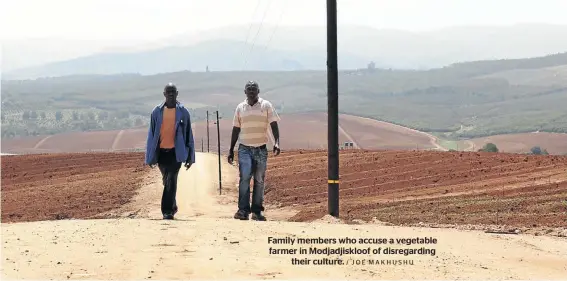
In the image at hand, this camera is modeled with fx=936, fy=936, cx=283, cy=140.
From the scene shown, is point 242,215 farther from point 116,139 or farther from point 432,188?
point 116,139

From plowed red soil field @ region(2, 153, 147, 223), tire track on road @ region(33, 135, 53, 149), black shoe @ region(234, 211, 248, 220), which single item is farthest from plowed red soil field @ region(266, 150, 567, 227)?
tire track on road @ region(33, 135, 53, 149)

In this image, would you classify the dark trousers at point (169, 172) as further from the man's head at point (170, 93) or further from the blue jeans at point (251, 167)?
the blue jeans at point (251, 167)

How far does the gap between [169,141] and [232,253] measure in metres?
4.29

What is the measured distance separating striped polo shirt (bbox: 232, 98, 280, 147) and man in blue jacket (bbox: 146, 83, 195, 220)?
2.57 ft

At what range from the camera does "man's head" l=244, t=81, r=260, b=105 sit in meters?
13.8

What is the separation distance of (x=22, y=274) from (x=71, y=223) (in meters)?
3.80

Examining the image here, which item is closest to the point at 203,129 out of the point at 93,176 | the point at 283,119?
the point at 283,119

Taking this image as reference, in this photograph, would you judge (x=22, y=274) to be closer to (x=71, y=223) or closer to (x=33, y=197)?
(x=71, y=223)

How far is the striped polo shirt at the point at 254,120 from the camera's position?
1402 centimetres

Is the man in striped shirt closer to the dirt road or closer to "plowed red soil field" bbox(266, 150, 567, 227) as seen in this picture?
the dirt road

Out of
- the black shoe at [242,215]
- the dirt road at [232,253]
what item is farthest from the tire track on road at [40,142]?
the dirt road at [232,253]

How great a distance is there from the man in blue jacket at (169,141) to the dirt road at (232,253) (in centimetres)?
125

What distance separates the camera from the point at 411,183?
80.7ft

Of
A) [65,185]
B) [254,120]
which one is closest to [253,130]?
[254,120]
